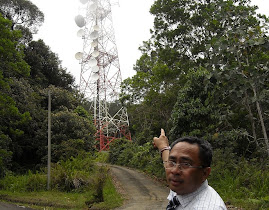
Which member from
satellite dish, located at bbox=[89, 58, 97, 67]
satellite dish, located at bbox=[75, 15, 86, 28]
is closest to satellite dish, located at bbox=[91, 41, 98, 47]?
satellite dish, located at bbox=[89, 58, 97, 67]

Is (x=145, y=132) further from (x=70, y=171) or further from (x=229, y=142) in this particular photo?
(x=229, y=142)

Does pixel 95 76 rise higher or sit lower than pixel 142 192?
higher

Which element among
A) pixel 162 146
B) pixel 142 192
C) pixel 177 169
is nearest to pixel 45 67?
pixel 142 192

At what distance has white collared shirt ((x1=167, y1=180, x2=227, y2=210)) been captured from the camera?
132 centimetres

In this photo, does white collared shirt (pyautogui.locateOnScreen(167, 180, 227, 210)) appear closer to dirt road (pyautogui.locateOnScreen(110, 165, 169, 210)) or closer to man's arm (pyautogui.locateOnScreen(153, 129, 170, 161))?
man's arm (pyautogui.locateOnScreen(153, 129, 170, 161))

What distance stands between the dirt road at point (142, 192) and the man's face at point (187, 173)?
903 cm

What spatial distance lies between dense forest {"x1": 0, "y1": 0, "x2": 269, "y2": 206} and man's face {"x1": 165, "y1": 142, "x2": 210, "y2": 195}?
7.84 m

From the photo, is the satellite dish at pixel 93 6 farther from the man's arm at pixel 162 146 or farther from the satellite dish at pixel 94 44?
the man's arm at pixel 162 146

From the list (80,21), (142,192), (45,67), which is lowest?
(142,192)

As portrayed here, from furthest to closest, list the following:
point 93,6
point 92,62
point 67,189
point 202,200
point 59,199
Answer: point 93,6 < point 92,62 < point 67,189 < point 59,199 < point 202,200

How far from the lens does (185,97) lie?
13336mm

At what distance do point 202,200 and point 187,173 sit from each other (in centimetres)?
15

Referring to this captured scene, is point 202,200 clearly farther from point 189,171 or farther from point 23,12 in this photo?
point 23,12

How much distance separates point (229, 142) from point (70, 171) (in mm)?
7860
